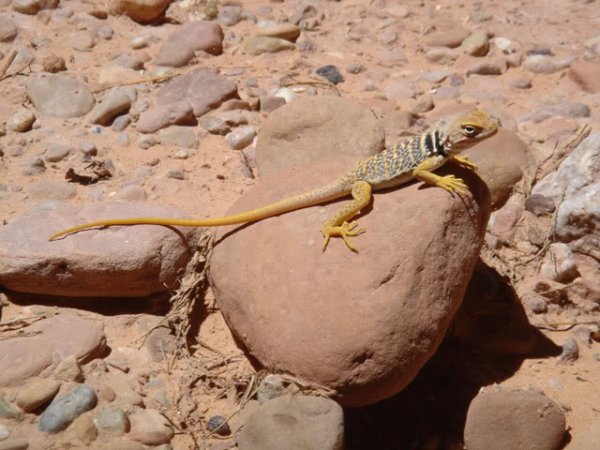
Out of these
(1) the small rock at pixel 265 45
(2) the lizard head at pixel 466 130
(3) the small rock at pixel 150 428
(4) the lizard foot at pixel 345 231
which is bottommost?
(3) the small rock at pixel 150 428

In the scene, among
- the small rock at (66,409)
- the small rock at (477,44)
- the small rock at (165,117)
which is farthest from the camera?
the small rock at (477,44)

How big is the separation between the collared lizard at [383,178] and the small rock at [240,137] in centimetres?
130

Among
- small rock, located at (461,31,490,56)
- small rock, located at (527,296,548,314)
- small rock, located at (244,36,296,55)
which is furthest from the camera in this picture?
small rock, located at (244,36,296,55)

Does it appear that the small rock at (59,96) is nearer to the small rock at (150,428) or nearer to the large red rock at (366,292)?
the large red rock at (366,292)

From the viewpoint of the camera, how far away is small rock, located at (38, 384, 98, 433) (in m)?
2.95

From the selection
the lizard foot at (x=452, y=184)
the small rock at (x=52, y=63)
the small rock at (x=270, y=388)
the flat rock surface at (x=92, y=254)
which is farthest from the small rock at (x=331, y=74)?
the small rock at (x=270, y=388)

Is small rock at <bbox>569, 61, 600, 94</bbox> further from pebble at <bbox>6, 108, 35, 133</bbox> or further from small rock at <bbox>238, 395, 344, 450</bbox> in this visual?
pebble at <bbox>6, 108, 35, 133</bbox>

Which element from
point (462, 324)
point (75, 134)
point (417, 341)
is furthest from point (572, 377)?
point (75, 134)

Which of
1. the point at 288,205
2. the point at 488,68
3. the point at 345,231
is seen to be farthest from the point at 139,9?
the point at 345,231

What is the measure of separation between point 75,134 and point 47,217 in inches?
50.3

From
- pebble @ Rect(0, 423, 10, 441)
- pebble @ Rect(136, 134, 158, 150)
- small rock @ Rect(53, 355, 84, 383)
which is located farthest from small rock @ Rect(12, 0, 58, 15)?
pebble @ Rect(0, 423, 10, 441)

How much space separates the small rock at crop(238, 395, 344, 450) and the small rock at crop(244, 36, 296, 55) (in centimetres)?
360

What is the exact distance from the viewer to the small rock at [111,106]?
490 cm

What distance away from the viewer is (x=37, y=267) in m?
3.48
